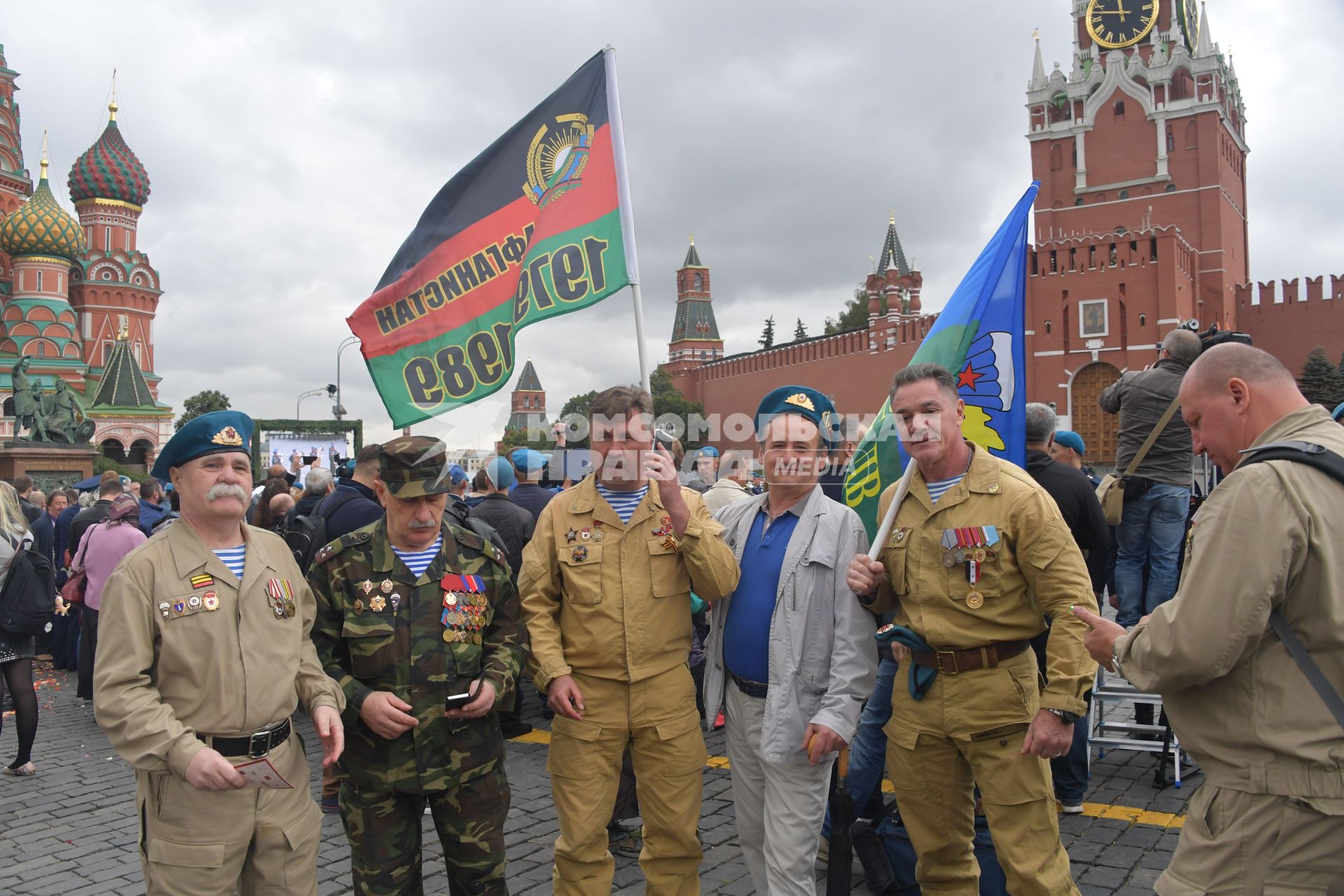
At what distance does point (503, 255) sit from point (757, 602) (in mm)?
2553

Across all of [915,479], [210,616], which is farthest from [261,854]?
[915,479]

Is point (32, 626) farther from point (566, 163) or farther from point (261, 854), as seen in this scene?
point (566, 163)

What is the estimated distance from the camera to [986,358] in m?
4.24

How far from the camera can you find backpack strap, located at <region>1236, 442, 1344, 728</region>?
6.88 feet

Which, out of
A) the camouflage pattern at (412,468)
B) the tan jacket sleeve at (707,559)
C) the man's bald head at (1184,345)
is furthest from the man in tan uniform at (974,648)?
the man's bald head at (1184,345)

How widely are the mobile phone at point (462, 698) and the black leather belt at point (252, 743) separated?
52 cm

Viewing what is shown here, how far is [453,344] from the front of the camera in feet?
15.6

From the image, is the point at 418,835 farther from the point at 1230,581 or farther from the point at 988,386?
the point at 988,386

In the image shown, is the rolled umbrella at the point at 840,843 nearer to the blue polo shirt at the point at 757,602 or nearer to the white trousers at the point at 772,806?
the white trousers at the point at 772,806

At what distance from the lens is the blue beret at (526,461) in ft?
23.1

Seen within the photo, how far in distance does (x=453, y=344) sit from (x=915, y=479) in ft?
8.38

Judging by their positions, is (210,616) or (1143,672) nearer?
(1143,672)

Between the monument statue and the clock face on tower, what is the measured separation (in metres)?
58.8

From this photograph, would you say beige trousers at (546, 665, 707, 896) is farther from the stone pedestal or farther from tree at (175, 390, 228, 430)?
tree at (175, 390, 228, 430)
